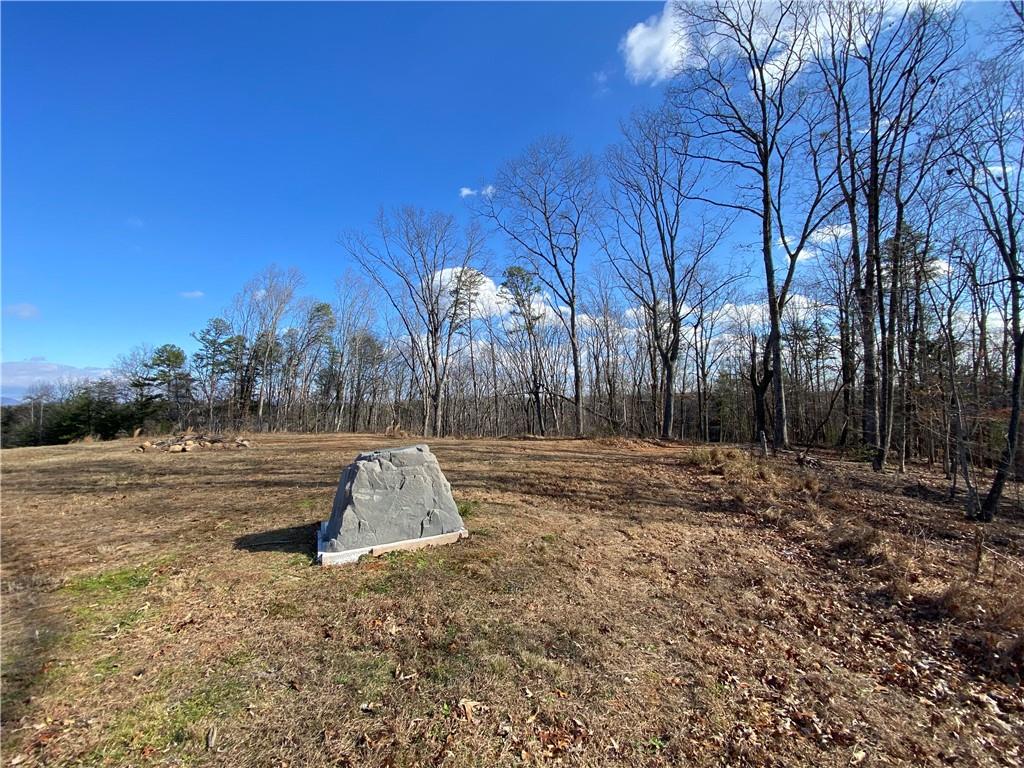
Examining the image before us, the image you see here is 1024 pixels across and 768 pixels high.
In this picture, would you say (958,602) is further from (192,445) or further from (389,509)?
(192,445)

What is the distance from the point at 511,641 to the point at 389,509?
2.15 meters

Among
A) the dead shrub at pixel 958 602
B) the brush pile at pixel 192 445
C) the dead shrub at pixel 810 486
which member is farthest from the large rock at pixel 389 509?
the brush pile at pixel 192 445

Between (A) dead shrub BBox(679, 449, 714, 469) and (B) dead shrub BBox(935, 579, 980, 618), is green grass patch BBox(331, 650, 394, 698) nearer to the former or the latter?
(B) dead shrub BBox(935, 579, 980, 618)

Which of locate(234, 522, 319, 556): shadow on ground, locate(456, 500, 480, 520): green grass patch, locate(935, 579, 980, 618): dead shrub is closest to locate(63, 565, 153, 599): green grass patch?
locate(234, 522, 319, 556): shadow on ground

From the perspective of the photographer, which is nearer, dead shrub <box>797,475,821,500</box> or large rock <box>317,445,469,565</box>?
large rock <box>317,445,469,565</box>

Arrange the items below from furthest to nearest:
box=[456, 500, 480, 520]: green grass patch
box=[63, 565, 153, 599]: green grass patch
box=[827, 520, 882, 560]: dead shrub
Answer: box=[456, 500, 480, 520]: green grass patch, box=[827, 520, 882, 560]: dead shrub, box=[63, 565, 153, 599]: green grass patch

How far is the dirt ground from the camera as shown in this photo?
2.48 metres

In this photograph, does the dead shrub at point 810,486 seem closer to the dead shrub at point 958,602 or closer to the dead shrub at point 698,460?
the dead shrub at point 698,460

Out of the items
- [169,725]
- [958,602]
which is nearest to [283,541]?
[169,725]

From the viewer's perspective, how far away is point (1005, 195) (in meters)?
8.45

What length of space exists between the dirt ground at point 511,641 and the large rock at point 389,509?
0.23 meters

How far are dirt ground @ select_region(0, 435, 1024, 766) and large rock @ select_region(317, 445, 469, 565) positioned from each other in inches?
9.1

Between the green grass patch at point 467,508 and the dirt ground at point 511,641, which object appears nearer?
the dirt ground at point 511,641

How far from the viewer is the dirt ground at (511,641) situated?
2.48 m
